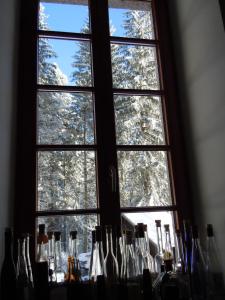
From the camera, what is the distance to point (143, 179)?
5.52 ft

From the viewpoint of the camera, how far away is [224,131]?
1.43 m

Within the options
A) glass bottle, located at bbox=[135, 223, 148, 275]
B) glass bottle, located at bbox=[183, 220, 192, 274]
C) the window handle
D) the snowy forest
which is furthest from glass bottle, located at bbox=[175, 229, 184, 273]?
the window handle

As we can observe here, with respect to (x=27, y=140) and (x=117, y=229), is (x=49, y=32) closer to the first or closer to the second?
(x=27, y=140)

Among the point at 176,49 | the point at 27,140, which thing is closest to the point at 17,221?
the point at 27,140

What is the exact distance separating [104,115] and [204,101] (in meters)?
0.49

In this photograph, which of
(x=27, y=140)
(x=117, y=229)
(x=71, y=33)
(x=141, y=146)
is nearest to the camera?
(x=117, y=229)

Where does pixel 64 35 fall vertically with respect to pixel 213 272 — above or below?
above

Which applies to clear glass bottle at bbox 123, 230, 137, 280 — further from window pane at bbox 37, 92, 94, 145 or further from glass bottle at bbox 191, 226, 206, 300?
window pane at bbox 37, 92, 94, 145

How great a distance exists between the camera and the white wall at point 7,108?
133 centimetres

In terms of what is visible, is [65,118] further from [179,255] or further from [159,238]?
[179,255]

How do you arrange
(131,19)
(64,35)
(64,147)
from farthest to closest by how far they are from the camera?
(131,19)
(64,35)
(64,147)

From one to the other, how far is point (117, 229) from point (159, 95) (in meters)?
0.81

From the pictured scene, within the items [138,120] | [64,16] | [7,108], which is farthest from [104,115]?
[64,16]

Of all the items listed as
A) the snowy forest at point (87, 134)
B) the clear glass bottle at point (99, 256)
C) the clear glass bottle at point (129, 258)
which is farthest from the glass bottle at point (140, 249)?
the snowy forest at point (87, 134)
